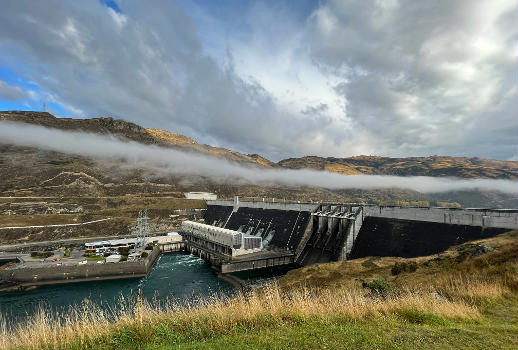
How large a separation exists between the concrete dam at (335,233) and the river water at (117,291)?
→ 4.86 meters

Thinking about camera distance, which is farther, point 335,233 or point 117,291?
point 335,233

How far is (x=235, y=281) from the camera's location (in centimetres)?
4034

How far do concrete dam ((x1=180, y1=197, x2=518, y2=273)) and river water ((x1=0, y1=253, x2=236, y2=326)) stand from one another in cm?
486

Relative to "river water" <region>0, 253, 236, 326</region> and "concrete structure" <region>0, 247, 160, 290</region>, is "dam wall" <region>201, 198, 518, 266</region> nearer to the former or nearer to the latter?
"river water" <region>0, 253, 236, 326</region>

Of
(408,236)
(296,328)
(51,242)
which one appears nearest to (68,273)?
(51,242)

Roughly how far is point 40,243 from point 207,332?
78756 mm

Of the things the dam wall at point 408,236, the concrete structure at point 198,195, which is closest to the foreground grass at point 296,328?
the dam wall at point 408,236

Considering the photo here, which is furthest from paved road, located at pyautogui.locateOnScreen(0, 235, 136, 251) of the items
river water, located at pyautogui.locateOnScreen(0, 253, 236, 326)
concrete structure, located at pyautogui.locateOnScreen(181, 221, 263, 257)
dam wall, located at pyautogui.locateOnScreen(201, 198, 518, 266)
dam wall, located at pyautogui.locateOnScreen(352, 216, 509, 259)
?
dam wall, located at pyautogui.locateOnScreen(352, 216, 509, 259)

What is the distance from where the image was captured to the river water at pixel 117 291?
3347cm

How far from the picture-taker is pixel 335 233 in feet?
146

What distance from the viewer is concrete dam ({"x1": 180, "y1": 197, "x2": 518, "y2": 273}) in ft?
102

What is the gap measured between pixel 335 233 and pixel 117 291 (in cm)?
3470

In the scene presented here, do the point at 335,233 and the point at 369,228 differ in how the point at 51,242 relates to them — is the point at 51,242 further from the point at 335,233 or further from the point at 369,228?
the point at 369,228

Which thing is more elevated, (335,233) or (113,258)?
(335,233)
